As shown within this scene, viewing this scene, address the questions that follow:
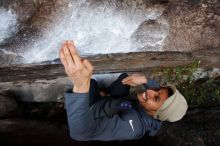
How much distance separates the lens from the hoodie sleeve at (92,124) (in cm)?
235


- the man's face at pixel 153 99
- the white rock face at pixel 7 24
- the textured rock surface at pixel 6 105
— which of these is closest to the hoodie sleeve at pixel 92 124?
the man's face at pixel 153 99

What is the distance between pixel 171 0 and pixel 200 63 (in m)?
1.03

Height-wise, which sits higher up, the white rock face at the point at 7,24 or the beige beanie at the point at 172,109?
the white rock face at the point at 7,24

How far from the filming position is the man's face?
3.22m

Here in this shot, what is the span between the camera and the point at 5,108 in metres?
4.44

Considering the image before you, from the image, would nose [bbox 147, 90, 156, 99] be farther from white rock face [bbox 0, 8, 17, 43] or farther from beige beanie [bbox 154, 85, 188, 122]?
white rock face [bbox 0, 8, 17, 43]

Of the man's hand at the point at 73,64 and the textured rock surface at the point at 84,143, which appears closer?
the man's hand at the point at 73,64

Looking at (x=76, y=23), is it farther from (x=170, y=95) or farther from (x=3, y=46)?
(x=170, y=95)

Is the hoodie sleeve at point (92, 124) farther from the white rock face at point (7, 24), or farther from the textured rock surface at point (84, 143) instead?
the white rock face at point (7, 24)

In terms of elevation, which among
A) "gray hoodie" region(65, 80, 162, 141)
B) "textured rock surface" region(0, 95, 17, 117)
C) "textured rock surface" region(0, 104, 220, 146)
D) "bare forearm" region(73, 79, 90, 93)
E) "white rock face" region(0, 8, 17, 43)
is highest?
"white rock face" region(0, 8, 17, 43)

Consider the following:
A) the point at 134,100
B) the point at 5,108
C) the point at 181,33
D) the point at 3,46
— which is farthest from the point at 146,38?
the point at 5,108

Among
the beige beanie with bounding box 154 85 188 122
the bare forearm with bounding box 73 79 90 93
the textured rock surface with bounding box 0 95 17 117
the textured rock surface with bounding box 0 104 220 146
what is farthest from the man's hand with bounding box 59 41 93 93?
the textured rock surface with bounding box 0 95 17 117

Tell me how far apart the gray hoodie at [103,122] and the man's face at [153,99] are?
0.13 m

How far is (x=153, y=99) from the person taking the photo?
3248 mm
